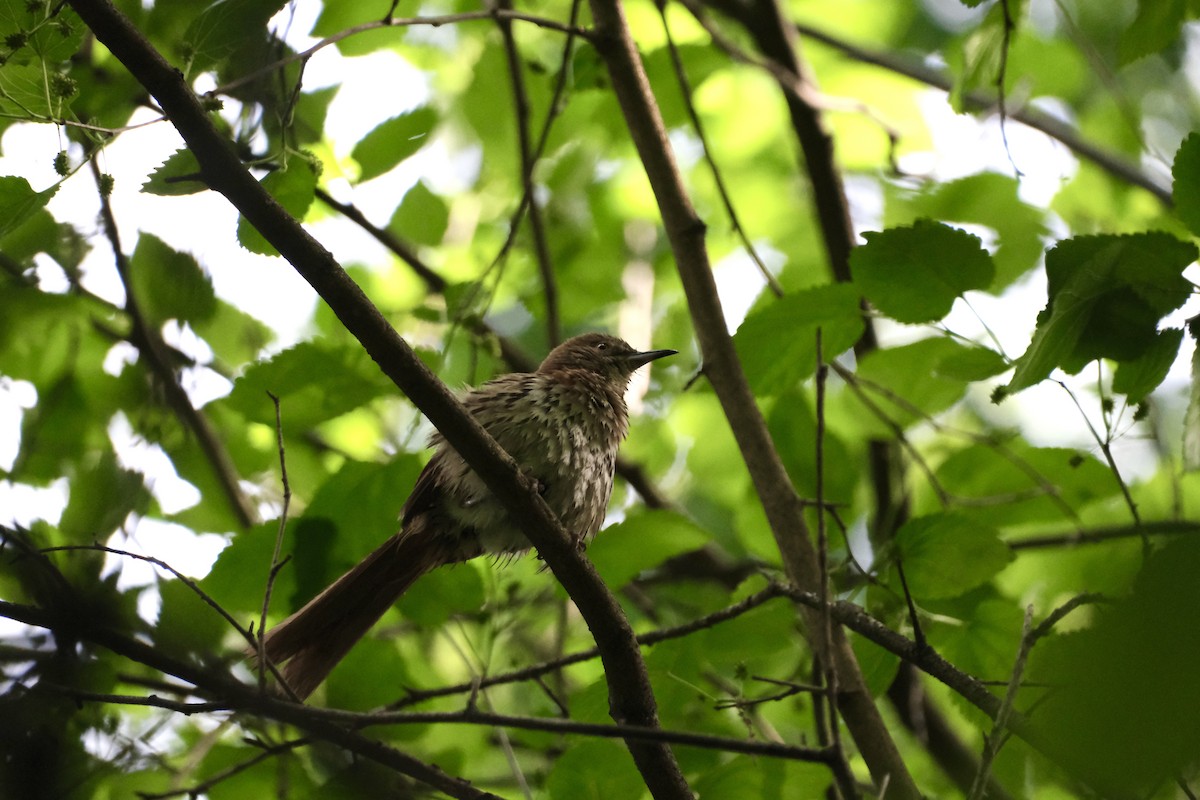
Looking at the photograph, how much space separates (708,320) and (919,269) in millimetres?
1209

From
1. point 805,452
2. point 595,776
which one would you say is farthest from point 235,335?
point 595,776

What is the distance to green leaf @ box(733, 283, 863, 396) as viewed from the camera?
136 inches

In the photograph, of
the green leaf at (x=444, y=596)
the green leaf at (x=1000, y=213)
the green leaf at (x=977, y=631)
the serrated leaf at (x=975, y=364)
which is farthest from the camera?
the green leaf at (x=1000, y=213)

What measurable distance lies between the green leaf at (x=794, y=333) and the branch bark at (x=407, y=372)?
1.12 meters

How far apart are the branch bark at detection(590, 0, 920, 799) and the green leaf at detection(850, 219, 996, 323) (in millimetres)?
971

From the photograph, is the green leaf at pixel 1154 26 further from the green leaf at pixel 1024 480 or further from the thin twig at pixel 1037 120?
the thin twig at pixel 1037 120

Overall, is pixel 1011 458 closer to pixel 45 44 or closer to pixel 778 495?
pixel 778 495

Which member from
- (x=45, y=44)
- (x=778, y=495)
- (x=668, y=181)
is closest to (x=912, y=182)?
(x=668, y=181)

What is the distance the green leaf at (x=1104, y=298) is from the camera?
2291mm

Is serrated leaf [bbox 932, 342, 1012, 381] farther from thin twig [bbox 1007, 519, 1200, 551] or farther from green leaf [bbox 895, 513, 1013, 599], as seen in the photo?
thin twig [bbox 1007, 519, 1200, 551]

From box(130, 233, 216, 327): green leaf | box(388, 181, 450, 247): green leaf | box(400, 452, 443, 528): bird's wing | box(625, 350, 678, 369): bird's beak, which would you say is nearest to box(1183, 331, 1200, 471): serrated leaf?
box(400, 452, 443, 528): bird's wing

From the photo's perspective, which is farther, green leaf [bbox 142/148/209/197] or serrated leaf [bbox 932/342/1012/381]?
serrated leaf [bbox 932/342/1012/381]

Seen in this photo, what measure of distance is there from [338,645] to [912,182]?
3.68m

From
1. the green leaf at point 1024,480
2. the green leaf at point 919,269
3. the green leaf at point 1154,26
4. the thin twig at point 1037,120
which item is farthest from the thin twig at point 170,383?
the thin twig at point 1037,120
